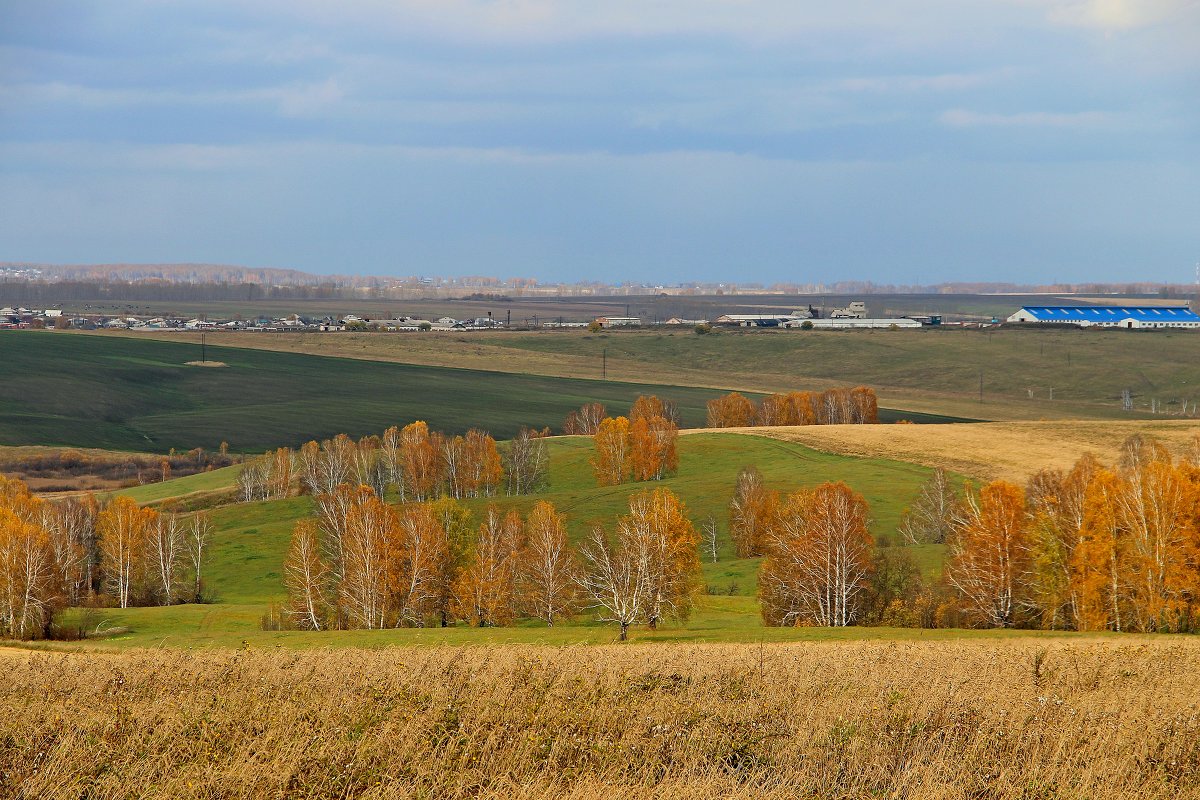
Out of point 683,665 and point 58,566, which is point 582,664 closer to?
point 683,665

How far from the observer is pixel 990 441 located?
96312 mm

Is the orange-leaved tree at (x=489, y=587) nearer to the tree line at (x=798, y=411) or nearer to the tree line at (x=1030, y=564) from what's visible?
the tree line at (x=1030, y=564)

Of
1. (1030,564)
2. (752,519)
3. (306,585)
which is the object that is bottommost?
(306,585)

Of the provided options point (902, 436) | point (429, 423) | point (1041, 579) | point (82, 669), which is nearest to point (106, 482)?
point (429, 423)

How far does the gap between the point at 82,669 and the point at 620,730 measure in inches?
393

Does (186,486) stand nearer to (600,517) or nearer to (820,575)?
(600,517)

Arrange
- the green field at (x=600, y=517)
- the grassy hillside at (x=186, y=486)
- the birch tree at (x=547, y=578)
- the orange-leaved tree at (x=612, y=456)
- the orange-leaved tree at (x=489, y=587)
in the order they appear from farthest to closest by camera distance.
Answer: the orange-leaved tree at (x=612, y=456) → the grassy hillside at (x=186, y=486) → the orange-leaved tree at (x=489, y=587) → the birch tree at (x=547, y=578) → the green field at (x=600, y=517)

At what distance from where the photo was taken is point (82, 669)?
64.4 ft

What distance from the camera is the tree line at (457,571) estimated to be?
54562 mm

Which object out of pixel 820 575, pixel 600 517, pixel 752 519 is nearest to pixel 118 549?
pixel 600 517

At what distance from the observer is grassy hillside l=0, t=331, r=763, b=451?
129m

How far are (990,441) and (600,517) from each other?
117 ft

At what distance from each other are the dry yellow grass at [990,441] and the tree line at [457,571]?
36943 mm

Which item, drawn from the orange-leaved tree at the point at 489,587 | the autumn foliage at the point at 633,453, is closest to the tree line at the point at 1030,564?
the orange-leaved tree at the point at 489,587
